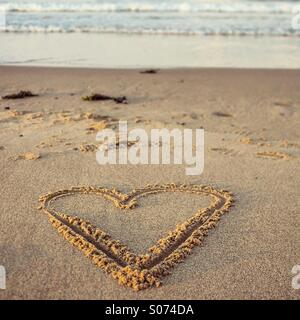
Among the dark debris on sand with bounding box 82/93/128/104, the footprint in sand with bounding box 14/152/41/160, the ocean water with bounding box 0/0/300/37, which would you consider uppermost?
the ocean water with bounding box 0/0/300/37

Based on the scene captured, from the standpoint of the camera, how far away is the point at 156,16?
50.5ft

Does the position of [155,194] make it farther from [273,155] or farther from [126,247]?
[273,155]

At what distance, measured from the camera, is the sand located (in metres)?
2.46

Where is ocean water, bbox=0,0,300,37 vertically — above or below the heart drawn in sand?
above

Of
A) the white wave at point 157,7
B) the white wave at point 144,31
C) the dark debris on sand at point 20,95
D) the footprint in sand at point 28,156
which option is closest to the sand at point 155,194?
the footprint in sand at point 28,156

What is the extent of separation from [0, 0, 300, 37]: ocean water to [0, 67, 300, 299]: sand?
6.44m

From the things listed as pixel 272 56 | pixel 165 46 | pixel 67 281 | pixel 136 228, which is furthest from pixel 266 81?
pixel 67 281

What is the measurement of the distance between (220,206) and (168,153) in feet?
3.40

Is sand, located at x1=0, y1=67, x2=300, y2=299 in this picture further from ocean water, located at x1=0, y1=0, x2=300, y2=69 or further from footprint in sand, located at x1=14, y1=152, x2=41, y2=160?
ocean water, located at x1=0, y1=0, x2=300, y2=69

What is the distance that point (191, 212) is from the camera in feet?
10.3

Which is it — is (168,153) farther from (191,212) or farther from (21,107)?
(21,107)

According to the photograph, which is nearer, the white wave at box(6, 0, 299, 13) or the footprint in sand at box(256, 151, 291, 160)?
the footprint in sand at box(256, 151, 291, 160)

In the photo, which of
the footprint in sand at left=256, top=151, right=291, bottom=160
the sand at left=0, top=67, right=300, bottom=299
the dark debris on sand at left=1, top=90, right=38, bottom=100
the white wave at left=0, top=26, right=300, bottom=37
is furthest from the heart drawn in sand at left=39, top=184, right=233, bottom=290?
the white wave at left=0, top=26, right=300, bottom=37

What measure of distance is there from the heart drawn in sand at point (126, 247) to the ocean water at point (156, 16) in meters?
9.55
